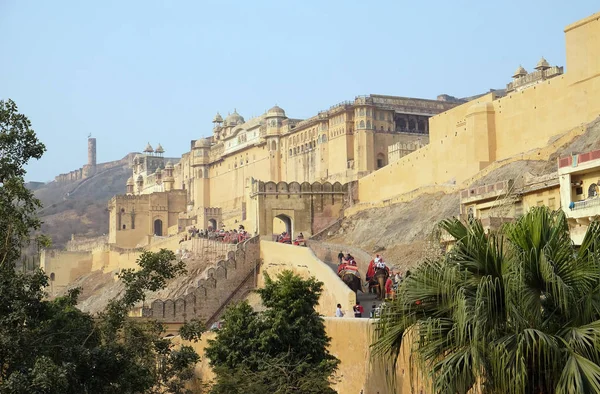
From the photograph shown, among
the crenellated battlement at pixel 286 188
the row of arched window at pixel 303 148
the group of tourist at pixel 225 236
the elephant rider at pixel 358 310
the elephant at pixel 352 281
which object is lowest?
the elephant rider at pixel 358 310

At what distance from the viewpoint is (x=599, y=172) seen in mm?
18203


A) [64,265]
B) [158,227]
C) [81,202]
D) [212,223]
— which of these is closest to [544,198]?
[212,223]

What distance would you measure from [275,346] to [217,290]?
19.6 m

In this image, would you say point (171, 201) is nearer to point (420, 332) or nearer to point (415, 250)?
point (415, 250)

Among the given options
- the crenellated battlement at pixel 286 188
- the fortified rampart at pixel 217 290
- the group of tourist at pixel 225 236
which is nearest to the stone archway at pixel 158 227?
the group of tourist at pixel 225 236

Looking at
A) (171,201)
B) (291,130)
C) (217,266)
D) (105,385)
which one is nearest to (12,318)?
(105,385)

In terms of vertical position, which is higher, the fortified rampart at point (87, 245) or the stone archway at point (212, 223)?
the stone archway at point (212, 223)

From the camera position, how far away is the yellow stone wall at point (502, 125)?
34.6 m

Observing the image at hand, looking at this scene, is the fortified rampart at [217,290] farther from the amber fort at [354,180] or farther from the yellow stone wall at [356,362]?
the yellow stone wall at [356,362]

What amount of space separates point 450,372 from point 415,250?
77.8 feet

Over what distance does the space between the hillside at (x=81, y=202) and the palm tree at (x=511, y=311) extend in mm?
84677

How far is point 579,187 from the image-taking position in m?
19.3

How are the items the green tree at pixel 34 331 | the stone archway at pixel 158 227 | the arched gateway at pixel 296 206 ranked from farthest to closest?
the stone archway at pixel 158 227 < the arched gateway at pixel 296 206 < the green tree at pixel 34 331

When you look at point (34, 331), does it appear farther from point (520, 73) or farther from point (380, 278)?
point (520, 73)
